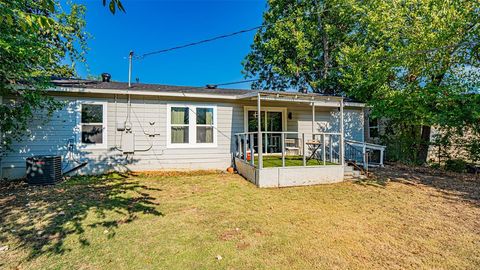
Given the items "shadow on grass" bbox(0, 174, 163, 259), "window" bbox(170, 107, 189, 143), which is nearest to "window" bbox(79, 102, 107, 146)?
"shadow on grass" bbox(0, 174, 163, 259)

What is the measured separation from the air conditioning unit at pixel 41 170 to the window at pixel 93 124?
1.20 meters

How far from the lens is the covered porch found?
6.57m

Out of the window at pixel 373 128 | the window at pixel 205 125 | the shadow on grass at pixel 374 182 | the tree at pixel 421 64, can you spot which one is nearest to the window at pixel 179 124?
the window at pixel 205 125

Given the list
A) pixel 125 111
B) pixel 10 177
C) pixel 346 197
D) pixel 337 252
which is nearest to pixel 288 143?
pixel 346 197

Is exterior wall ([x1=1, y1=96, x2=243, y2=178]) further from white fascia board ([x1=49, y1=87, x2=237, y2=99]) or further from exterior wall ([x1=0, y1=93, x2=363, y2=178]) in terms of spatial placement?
white fascia board ([x1=49, y1=87, x2=237, y2=99])

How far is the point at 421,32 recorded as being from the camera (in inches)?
371

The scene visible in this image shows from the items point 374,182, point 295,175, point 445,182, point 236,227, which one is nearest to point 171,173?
point 295,175

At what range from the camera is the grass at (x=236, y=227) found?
2826mm

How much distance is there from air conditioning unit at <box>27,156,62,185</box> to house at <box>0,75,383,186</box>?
874mm

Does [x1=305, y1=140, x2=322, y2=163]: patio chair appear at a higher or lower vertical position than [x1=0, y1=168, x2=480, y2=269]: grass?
higher

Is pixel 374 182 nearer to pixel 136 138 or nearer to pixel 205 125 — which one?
pixel 205 125

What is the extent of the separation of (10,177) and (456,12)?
15791mm

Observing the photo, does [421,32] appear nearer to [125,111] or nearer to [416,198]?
[416,198]

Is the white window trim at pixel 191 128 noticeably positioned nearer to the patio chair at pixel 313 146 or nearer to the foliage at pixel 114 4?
the patio chair at pixel 313 146
